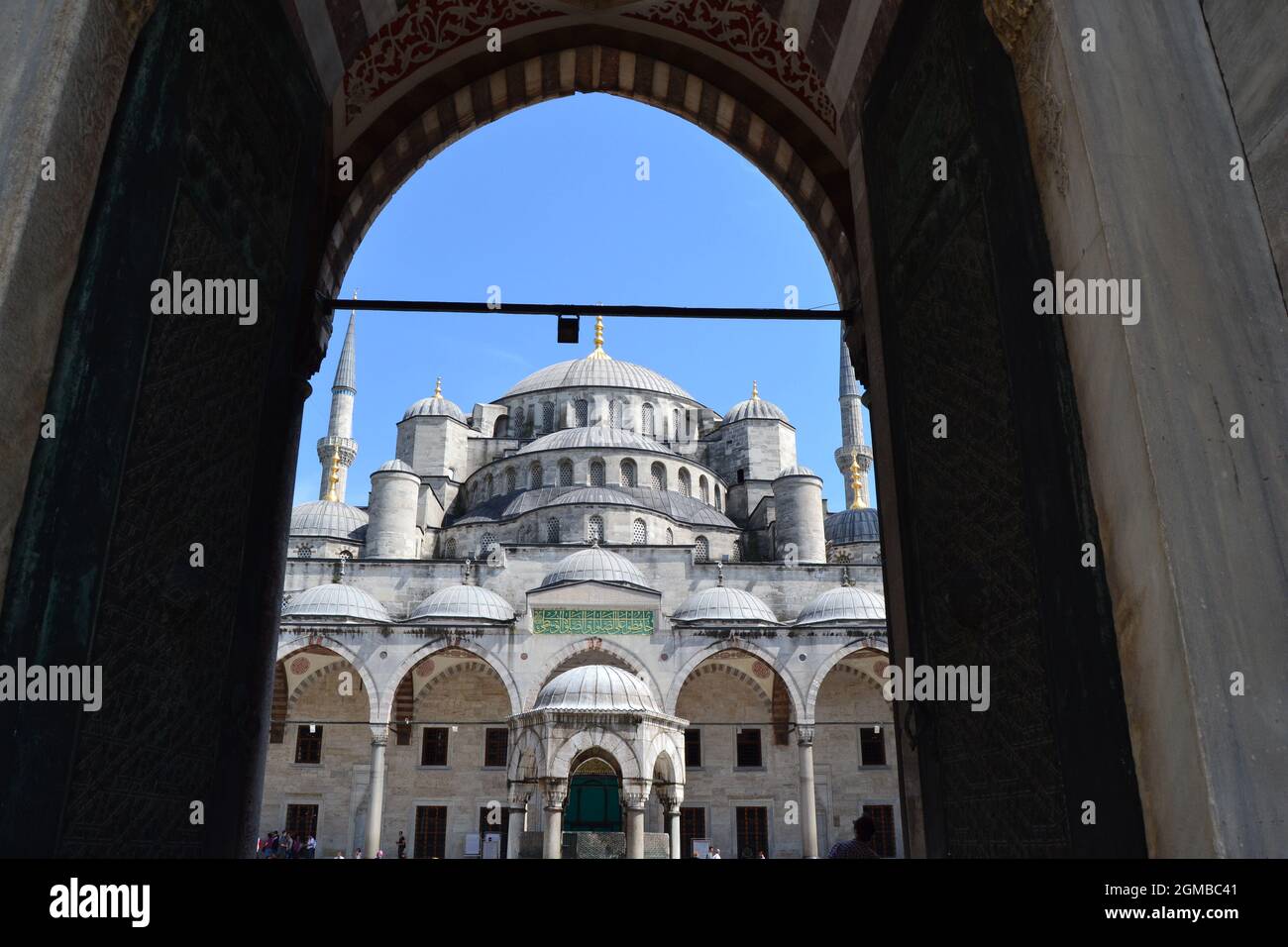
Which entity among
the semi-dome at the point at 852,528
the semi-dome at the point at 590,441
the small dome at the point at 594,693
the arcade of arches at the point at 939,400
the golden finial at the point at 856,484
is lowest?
the arcade of arches at the point at 939,400

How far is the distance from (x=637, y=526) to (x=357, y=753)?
420 inches

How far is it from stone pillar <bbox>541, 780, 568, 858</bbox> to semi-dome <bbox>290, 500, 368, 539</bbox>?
19640mm

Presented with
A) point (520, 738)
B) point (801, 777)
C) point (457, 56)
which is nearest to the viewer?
point (457, 56)

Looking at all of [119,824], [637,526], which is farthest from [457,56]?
[637,526]

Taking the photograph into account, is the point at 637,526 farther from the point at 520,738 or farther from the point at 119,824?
the point at 119,824

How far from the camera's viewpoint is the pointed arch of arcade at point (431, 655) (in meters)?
23.4

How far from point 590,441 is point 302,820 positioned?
15417mm

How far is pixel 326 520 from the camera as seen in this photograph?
33344mm

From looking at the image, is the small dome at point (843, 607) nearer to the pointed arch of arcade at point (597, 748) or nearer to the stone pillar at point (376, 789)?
the pointed arch of arcade at point (597, 748)

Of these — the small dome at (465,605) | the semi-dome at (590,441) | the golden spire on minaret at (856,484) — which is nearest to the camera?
the small dome at (465,605)

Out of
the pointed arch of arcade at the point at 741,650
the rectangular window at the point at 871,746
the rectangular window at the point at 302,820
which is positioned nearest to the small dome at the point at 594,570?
the pointed arch of arcade at the point at 741,650

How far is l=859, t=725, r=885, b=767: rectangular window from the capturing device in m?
25.2

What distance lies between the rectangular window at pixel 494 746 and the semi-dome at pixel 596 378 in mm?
17156
